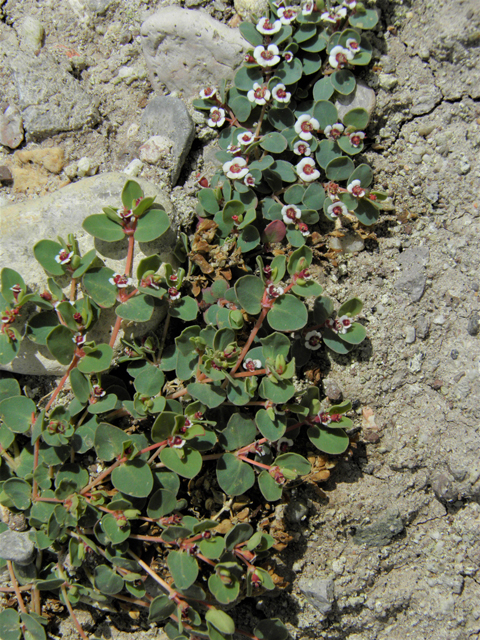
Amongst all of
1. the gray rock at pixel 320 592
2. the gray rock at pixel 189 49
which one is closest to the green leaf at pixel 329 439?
the gray rock at pixel 320 592

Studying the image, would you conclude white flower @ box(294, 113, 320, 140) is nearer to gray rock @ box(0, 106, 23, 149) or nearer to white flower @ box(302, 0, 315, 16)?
white flower @ box(302, 0, 315, 16)

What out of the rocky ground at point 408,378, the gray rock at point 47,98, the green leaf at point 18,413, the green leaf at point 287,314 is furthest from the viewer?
the gray rock at point 47,98

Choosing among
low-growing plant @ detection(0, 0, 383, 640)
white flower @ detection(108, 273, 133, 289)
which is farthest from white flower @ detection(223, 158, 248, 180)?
white flower @ detection(108, 273, 133, 289)

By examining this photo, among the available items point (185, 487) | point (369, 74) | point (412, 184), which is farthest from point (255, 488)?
point (369, 74)

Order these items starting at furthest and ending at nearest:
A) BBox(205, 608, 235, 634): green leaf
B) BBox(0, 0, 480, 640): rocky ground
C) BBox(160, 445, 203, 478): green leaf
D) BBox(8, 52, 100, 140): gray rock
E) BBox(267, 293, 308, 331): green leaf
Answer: BBox(8, 52, 100, 140): gray rock, BBox(0, 0, 480, 640): rocky ground, BBox(267, 293, 308, 331): green leaf, BBox(160, 445, 203, 478): green leaf, BBox(205, 608, 235, 634): green leaf

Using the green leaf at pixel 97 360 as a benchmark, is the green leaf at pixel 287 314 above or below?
above

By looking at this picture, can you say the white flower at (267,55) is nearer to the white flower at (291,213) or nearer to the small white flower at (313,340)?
the white flower at (291,213)

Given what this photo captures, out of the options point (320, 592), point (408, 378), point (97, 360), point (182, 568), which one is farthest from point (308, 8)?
point (320, 592)
